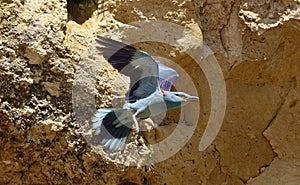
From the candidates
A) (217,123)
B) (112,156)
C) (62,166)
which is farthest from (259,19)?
(62,166)

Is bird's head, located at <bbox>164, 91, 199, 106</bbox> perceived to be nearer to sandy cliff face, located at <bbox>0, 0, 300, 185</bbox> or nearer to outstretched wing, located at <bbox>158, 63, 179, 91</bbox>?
outstretched wing, located at <bbox>158, 63, 179, 91</bbox>

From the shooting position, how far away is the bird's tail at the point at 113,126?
205 cm

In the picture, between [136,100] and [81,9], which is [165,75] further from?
[81,9]

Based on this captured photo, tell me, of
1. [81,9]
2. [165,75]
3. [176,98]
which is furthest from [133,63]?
[81,9]

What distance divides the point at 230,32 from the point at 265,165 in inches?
22.9

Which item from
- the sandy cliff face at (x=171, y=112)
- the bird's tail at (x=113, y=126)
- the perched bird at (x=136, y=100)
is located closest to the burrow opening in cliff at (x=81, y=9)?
the sandy cliff face at (x=171, y=112)

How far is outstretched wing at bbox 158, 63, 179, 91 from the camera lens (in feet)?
6.53

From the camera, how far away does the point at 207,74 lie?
2.45 metres

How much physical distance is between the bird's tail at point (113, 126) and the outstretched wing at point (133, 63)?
3.7 inches

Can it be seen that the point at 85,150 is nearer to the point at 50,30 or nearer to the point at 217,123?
the point at 50,30

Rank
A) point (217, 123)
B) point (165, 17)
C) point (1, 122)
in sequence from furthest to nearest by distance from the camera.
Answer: point (217, 123)
point (165, 17)
point (1, 122)

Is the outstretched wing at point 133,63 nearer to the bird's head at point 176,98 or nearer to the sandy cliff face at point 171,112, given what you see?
the bird's head at point 176,98

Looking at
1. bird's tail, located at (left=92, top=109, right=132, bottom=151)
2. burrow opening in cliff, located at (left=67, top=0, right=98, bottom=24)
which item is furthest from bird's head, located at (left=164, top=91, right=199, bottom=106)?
burrow opening in cliff, located at (left=67, top=0, right=98, bottom=24)

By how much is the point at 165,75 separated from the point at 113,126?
0.25 meters
